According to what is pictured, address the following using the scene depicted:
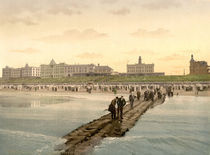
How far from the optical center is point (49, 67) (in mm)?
198875

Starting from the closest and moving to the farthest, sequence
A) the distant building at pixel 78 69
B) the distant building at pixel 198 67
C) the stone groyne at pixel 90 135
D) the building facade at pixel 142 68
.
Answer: the stone groyne at pixel 90 135 < the distant building at pixel 198 67 < the distant building at pixel 78 69 < the building facade at pixel 142 68

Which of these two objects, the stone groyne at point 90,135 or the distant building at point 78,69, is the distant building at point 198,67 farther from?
the stone groyne at point 90,135

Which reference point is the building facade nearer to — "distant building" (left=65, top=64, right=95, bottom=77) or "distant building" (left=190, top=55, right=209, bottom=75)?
"distant building" (left=65, top=64, right=95, bottom=77)

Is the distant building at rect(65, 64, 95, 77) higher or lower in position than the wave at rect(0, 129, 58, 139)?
higher

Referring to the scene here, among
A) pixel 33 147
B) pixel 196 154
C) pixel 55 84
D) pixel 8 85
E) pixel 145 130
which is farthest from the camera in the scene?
pixel 8 85

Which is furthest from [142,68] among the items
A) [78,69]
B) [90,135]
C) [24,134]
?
[90,135]

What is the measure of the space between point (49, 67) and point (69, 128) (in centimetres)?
17973

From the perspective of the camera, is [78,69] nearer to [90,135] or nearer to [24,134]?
[24,134]

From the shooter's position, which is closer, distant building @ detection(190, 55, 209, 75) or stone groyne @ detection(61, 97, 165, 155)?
stone groyne @ detection(61, 97, 165, 155)

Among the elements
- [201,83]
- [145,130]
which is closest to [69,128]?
[145,130]

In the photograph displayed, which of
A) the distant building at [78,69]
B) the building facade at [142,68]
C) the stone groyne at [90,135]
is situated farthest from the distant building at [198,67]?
the stone groyne at [90,135]

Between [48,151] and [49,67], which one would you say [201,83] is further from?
[49,67]

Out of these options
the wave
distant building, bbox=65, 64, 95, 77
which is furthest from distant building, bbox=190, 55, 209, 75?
the wave

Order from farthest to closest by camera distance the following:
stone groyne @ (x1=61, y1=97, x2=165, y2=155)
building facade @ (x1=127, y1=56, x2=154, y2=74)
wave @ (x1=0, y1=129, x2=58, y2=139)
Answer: building facade @ (x1=127, y1=56, x2=154, y2=74), wave @ (x1=0, y1=129, x2=58, y2=139), stone groyne @ (x1=61, y1=97, x2=165, y2=155)
